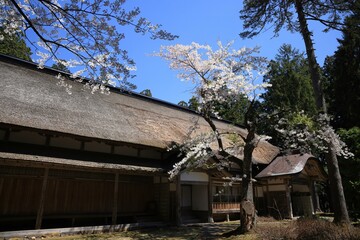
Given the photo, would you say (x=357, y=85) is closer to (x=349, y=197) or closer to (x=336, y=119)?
(x=336, y=119)

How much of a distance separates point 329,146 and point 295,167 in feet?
20.6

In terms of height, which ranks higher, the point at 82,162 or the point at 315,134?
the point at 315,134

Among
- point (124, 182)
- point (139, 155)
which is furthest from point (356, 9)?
point (124, 182)

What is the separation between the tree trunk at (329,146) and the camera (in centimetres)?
966

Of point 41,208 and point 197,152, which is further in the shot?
point 197,152

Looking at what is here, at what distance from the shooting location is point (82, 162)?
33.2ft

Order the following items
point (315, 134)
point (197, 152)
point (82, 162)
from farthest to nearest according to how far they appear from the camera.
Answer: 1. point (197, 152)
2. point (315, 134)
3. point (82, 162)

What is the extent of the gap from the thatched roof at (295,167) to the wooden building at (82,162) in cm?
343

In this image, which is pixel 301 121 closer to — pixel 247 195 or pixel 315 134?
pixel 315 134

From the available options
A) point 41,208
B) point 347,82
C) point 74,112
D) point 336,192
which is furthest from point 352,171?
point 347,82

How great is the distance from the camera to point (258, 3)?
1227 centimetres

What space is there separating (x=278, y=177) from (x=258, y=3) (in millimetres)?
9899

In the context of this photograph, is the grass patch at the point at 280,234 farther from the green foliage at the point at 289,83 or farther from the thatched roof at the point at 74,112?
the green foliage at the point at 289,83

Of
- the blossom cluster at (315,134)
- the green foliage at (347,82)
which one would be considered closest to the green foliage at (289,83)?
the green foliage at (347,82)
